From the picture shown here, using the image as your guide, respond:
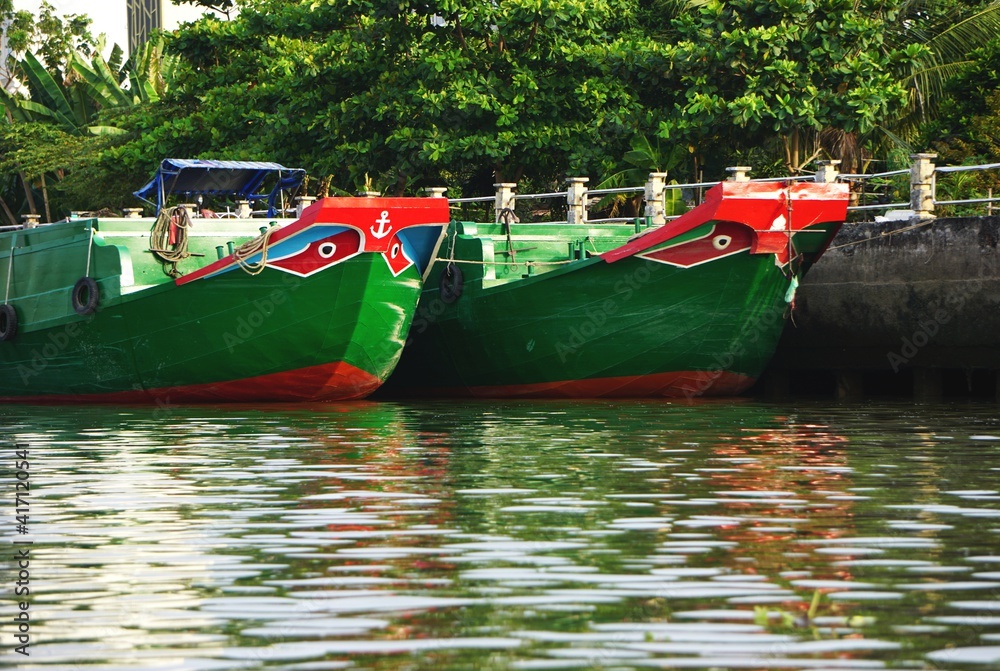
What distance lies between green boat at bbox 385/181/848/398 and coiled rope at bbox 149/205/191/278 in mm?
3111

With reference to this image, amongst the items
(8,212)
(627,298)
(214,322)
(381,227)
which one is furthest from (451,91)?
(8,212)

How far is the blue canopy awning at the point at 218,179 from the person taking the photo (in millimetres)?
20083

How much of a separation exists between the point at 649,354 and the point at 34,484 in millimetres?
9237

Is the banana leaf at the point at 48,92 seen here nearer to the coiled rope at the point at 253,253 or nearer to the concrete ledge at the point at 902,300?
the coiled rope at the point at 253,253

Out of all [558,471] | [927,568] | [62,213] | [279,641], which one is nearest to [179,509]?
[558,471]

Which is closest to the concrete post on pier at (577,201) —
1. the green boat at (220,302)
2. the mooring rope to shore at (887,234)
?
the mooring rope to shore at (887,234)

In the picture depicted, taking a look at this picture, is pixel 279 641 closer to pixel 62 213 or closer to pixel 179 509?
pixel 179 509

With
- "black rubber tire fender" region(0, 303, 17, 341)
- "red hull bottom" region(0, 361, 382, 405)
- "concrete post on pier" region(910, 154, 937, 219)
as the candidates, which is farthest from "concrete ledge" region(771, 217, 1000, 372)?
"black rubber tire fender" region(0, 303, 17, 341)

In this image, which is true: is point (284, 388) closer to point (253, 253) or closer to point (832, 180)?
point (253, 253)

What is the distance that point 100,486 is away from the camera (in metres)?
10.1

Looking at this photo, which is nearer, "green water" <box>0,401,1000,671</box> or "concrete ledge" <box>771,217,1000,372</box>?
"green water" <box>0,401,1000,671</box>

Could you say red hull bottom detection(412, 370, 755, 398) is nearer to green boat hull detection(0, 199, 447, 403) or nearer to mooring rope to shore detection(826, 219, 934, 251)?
mooring rope to shore detection(826, 219, 934, 251)

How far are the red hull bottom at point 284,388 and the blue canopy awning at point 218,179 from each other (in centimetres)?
246

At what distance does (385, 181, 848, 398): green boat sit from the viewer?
17.5 meters
